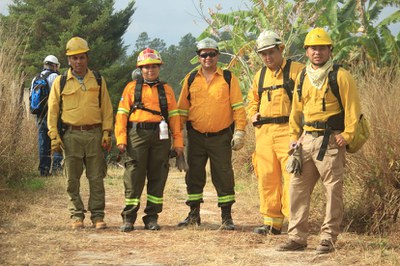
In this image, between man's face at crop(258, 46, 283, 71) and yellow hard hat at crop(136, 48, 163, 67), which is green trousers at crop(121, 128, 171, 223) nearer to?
yellow hard hat at crop(136, 48, 163, 67)

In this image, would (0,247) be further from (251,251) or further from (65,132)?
(251,251)

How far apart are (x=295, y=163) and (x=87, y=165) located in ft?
9.20

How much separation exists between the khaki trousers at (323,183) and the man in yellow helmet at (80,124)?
2511mm

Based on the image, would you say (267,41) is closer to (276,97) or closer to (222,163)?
(276,97)

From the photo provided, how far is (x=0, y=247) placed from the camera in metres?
6.07

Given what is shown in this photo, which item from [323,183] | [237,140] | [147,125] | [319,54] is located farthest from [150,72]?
[323,183]

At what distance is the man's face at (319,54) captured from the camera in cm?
607

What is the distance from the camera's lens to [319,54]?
6.07 metres

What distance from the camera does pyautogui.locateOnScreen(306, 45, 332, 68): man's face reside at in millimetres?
6074

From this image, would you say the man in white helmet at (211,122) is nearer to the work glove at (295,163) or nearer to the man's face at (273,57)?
the man's face at (273,57)

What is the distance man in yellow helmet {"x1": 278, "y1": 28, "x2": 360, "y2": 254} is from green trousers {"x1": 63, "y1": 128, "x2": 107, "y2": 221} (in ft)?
→ 8.36

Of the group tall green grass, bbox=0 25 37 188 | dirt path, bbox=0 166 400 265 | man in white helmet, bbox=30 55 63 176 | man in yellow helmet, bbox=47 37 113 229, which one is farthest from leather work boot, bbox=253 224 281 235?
man in white helmet, bbox=30 55 63 176

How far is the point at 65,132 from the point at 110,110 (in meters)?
0.61

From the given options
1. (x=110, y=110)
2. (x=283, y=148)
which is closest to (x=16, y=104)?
(x=110, y=110)
